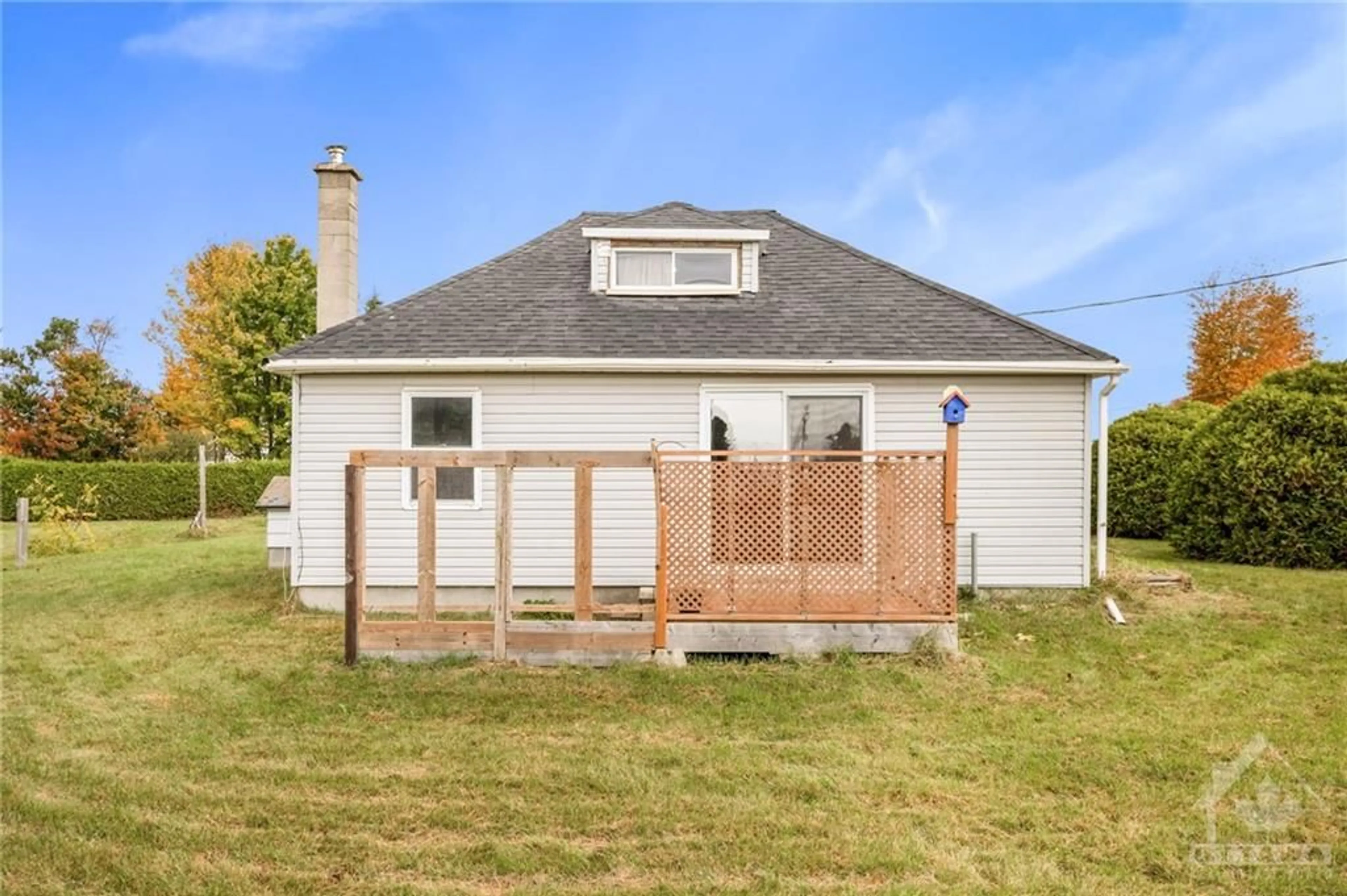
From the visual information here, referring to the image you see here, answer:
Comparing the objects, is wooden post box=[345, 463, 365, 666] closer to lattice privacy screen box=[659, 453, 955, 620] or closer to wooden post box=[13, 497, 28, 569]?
lattice privacy screen box=[659, 453, 955, 620]

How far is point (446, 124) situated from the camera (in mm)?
13852

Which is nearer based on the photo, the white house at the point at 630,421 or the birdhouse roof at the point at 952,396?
the birdhouse roof at the point at 952,396

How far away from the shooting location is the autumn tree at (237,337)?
2562cm

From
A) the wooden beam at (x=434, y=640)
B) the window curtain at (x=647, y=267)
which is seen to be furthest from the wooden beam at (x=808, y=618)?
the window curtain at (x=647, y=267)

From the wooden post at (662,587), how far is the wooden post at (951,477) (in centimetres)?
237

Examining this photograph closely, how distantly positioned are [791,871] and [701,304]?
7388 millimetres

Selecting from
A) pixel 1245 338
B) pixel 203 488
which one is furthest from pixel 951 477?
pixel 1245 338

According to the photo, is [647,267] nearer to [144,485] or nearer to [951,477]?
[951,477]

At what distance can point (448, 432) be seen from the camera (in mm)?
8766

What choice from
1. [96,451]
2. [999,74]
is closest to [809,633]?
[999,74]

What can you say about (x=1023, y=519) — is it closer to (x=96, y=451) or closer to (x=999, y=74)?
(x=999, y=74)

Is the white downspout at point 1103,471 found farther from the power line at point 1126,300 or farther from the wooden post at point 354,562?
the wooden post at point 354,562

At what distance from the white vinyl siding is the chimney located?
1.88 metres

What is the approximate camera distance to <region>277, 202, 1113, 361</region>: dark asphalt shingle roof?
8.70 m
